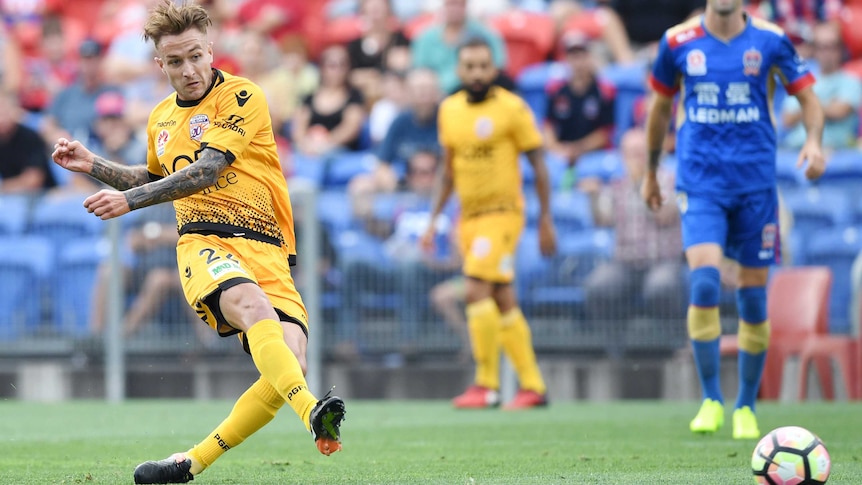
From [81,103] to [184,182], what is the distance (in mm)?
11478

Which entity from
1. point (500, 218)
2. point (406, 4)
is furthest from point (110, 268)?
point (406, 4)

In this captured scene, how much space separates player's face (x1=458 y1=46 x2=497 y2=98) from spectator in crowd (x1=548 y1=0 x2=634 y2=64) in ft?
14.5

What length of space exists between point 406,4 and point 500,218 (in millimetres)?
6898

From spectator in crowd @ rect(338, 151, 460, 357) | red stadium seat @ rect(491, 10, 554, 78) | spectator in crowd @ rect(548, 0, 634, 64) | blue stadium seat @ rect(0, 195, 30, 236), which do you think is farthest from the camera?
red stadium seat @ rect(491, 10, 554, 78)

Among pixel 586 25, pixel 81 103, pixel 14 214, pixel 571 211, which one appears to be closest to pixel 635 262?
pixel 571 211

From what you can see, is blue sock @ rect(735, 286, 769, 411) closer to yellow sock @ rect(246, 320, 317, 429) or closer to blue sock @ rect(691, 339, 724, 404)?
blue sock @ rect(691, 339, 724, 404)

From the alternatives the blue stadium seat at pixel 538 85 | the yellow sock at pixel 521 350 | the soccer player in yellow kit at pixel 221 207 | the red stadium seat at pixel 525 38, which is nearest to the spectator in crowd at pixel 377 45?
the red stadium seat at pixel 525 38

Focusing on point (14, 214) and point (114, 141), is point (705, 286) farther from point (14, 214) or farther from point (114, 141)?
point (114, 141)

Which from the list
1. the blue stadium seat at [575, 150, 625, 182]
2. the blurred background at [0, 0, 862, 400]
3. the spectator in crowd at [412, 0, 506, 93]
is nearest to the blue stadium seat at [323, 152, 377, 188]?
the blurred background at [0, 0, 862, 400]

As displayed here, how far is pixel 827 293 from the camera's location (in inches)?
470

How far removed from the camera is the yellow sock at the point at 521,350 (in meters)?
11.5

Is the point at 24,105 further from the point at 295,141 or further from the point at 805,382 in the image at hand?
the point at 805,382

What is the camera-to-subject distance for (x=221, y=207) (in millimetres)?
5969

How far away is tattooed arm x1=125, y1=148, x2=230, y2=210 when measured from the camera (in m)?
5.64
